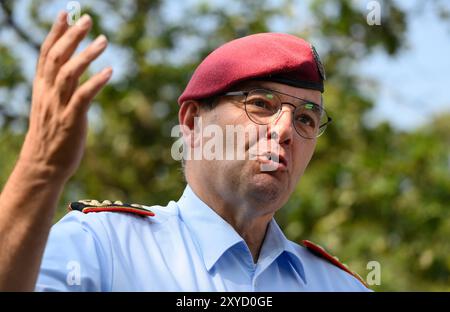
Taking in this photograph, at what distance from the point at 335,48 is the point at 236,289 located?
572cm

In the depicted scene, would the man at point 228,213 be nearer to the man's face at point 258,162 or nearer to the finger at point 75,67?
the man's face at point 258,162

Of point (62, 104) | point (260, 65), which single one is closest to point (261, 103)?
point (260, 65)

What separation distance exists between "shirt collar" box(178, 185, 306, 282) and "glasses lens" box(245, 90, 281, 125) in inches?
11.2

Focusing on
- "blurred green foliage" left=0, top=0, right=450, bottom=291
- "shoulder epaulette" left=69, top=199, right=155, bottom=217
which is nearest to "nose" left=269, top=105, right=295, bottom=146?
"shoulder epaulette" left=69, top=199, right=155, bottom=217

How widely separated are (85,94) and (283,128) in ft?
2.66

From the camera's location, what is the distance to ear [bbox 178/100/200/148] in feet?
7.65

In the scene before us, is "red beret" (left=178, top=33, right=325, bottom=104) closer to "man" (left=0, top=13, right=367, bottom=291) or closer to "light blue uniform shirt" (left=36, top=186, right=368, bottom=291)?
"man" (left=0, top=13, right=367, bottom=291)

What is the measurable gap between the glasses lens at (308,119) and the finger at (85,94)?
862 millimetres

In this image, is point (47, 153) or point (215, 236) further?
point (215, 236)

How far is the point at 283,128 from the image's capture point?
2.14 m

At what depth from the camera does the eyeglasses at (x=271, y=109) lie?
216 cm

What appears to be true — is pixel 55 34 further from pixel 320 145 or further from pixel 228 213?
pixel 320 145

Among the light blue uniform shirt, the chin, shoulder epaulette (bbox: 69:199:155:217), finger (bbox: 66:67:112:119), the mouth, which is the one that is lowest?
the light blue uniform shirt

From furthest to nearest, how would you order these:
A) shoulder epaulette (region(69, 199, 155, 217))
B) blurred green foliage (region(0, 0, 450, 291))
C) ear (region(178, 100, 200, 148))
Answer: blurred green foliage (region(0, 0, 450, 291)), ear (region(178, 100, 200, 148)), shoulder epaulette (region(69, 199, 155, 217))
